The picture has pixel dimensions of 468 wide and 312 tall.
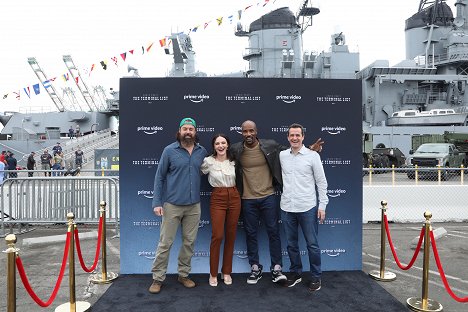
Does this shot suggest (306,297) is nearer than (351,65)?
Yes

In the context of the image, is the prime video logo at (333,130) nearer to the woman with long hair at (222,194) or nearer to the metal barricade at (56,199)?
the woman with long hair at (222,194)

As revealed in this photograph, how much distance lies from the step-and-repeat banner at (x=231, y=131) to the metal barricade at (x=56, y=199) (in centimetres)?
293

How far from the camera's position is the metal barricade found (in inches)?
316

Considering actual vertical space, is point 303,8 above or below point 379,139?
above

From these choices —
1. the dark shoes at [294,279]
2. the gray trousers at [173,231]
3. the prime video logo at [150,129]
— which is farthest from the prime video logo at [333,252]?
the prime video logo at [150,129]

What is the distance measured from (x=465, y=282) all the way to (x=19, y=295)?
239 inches

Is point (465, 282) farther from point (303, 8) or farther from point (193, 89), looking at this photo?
point (303, 8)

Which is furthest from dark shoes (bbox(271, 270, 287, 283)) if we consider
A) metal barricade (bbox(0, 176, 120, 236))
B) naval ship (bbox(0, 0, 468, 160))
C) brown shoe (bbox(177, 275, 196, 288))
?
naval ship (bbox(0, 0, 468, 160))

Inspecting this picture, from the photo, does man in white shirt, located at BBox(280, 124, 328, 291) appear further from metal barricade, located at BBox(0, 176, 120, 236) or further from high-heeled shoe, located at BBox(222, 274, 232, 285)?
metal barricade, located at BBox(0, 176, 120, 236)

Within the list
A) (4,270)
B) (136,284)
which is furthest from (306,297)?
(4,270)

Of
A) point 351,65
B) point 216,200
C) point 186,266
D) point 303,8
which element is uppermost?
point 303,8

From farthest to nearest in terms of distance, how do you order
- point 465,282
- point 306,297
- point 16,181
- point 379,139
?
point 379,139, point 16,181, point 465,282, point 306,297

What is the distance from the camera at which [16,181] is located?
316 inches

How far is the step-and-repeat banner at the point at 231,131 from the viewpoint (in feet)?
17.5
